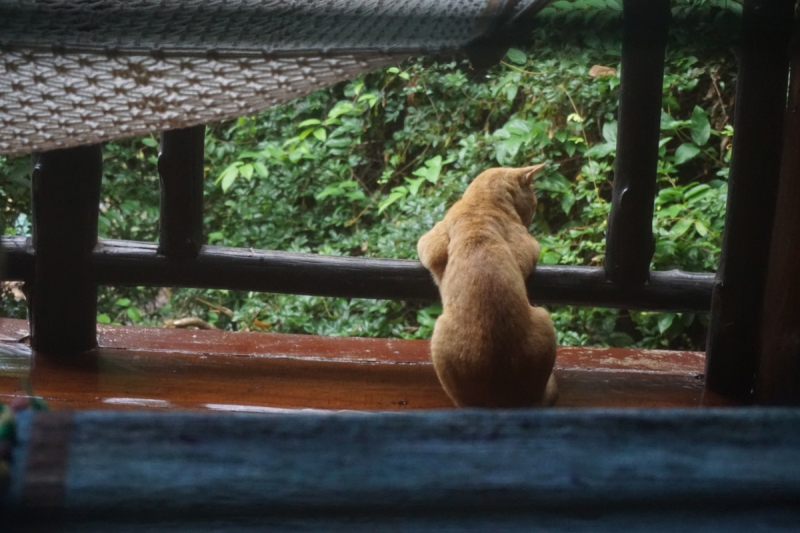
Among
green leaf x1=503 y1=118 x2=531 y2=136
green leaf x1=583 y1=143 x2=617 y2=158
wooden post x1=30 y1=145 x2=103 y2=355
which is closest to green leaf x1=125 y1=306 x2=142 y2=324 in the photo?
wooden post x1=30 y1=145 x2=103 y2=355

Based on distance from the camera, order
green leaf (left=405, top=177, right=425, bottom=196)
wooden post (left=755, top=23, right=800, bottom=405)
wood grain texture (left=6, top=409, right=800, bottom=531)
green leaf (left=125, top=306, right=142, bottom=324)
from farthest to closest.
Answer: green leaf (left=125, top=306, right=142, bottom=324)
green leaf (left=405, top=177, right=425, bottom=196)
wooden post (left=755, top=23, right=800, bottom=405)
wood grain texture (left=6, top=409, right=800, bottom=531)

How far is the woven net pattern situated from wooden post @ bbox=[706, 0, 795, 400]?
0.53 metres

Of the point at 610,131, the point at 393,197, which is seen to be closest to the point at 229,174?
the point at 393,197

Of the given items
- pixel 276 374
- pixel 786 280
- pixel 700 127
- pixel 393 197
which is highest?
pixel 700 127

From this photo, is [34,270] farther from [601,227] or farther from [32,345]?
[601,227]

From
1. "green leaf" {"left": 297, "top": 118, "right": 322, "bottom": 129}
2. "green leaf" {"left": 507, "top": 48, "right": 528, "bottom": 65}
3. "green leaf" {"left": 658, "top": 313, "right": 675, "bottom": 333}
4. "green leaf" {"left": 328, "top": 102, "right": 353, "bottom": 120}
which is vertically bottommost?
"green leaf" {"left": 658, "top": 313, "right": 675, "bottom": 333}

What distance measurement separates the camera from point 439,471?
0.53m

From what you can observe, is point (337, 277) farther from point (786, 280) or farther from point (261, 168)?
point (786, 280)

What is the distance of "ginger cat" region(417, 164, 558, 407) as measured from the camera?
43.0 inches

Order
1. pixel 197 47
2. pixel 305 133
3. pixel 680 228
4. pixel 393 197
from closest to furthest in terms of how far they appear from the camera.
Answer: pixel 197 47
pixel 305 133
pixel 393 197
pixel 680 228

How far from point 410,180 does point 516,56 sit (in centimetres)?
82

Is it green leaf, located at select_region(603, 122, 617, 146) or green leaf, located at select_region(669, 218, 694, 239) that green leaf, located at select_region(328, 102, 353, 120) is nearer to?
green leaf, located at select_region(603, 122, 617, 146)

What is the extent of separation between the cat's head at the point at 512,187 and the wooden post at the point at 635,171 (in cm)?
19

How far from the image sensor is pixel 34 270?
1.34 m
